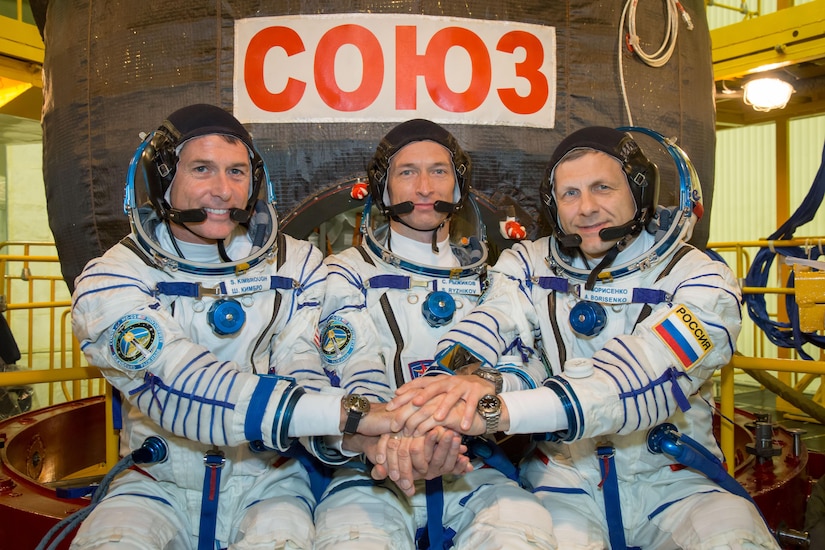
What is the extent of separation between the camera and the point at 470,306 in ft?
8.38

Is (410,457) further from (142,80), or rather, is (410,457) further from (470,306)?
(142,80)

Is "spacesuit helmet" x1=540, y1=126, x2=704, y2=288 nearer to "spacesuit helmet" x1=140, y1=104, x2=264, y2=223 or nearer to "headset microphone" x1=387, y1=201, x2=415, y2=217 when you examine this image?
"headset microphone" x1=387, y1=201, x2=415, y2=217

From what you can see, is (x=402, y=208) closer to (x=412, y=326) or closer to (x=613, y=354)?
(x=412, y=326)

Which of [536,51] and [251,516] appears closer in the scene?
[251,516]

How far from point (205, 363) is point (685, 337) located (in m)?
1.36

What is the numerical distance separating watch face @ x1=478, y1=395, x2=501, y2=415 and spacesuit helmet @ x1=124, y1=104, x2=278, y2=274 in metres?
0.84

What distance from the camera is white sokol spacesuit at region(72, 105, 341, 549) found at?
1.83 m

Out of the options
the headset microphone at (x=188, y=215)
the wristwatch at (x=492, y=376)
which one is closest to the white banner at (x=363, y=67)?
the headset microphone at (x=188, y=215)

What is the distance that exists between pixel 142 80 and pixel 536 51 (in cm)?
176

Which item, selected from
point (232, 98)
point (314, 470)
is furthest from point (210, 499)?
point (232, 98)

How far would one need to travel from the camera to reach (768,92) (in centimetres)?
624

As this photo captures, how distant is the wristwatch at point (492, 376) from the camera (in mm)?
2041

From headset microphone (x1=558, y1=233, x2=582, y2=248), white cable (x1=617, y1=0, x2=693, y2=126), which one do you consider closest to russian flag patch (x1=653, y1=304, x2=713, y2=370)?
headset microphone (x1=558, y1=233, x2=582, y2=248)

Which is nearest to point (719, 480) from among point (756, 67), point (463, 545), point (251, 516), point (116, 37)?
point (463, 545)
